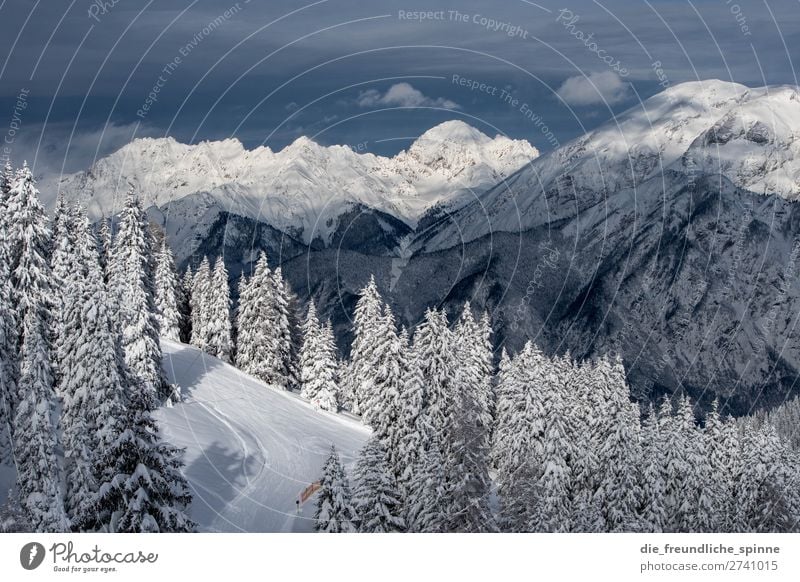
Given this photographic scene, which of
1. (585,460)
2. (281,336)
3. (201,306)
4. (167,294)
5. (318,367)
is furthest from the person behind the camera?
(201,306)

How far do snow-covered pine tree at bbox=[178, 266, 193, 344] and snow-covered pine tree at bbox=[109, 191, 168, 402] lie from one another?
21.2 m

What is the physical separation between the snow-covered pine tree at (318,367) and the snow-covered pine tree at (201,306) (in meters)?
12.7

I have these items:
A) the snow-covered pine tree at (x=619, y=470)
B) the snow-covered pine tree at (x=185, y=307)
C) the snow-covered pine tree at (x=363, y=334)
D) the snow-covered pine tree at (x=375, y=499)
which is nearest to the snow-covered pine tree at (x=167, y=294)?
the snow-covered pine tree at (x=185, y=307)

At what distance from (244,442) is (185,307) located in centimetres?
4003

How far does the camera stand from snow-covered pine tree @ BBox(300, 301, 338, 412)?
78.5 m

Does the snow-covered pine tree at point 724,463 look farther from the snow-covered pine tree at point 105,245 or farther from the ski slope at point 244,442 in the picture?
the snow-covered pine tree at point 105,245

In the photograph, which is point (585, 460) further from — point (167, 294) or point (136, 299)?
point (167, 294)

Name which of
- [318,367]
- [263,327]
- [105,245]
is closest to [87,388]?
[318,367]

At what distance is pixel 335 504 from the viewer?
3797 centimetres

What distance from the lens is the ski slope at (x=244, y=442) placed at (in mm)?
46031
